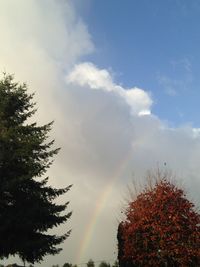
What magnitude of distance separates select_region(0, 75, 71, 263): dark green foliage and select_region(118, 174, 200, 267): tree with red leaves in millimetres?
6673

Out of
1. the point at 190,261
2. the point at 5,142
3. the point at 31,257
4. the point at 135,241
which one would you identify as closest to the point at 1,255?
the point at 31,257

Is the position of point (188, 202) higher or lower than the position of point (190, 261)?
higher

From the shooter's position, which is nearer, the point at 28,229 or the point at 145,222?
the point at 145,222

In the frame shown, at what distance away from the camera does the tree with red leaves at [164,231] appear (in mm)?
25125

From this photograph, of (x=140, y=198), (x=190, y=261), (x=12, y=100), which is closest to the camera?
(x=190, y=261)

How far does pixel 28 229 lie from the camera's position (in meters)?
30.4

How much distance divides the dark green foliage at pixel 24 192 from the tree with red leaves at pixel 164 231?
6.67 metres

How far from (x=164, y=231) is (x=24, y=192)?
36.7 feet

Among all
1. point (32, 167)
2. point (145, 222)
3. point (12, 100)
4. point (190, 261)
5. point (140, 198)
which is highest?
point (12, 100)

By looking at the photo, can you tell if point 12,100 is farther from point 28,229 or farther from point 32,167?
point 28,229

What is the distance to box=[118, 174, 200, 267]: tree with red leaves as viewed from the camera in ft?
82.4

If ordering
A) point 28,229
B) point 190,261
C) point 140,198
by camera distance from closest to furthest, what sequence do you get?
1. point 190,261
2. point 140,198
3. point 28,229

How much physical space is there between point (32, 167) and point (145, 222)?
9.66m

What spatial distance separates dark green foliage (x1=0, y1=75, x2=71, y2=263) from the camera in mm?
30031
